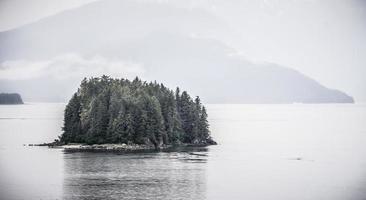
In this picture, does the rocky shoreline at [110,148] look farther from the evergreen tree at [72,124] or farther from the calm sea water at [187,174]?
the calm sea water at [187,174]

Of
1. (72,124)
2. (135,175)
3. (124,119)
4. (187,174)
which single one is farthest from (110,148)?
(187,174)

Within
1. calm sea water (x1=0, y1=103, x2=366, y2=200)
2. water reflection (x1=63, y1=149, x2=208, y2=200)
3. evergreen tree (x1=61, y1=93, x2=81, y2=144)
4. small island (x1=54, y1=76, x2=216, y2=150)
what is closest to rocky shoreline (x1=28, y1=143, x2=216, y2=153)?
small island (x1=54, y1=76, x2=216, y2=150)

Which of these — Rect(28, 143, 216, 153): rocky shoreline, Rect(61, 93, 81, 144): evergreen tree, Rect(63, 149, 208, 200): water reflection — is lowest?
Rect(63, 149, 208, 200): water reflection

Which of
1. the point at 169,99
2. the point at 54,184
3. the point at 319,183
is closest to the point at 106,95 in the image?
the point at 169,99

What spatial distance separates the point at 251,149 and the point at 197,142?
49.4ft

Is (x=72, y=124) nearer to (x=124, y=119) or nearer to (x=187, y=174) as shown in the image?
(x=124, y=119)

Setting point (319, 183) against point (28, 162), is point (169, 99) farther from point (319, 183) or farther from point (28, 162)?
point (319, 183)

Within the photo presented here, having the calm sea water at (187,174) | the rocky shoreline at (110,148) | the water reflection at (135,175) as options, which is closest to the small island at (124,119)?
the rocky shoreline at (110,148)

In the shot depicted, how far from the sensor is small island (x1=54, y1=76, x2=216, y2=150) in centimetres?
15775

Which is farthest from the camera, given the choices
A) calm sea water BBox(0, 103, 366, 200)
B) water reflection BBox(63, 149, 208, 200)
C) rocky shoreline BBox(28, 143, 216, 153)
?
rocky shoreline BBox(28, 143, 216, 153)

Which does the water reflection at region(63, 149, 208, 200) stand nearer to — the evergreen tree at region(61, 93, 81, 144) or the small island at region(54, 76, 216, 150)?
the small island at region(54, 76, 216, 150)

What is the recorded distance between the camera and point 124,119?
516 feet

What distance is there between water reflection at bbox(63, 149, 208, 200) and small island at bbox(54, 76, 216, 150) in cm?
1078

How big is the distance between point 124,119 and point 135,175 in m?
43.7
